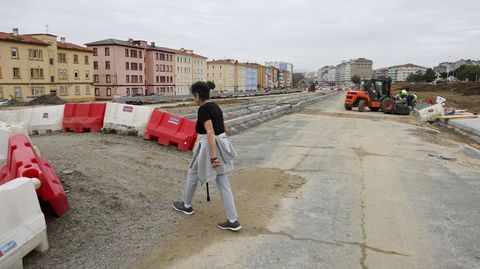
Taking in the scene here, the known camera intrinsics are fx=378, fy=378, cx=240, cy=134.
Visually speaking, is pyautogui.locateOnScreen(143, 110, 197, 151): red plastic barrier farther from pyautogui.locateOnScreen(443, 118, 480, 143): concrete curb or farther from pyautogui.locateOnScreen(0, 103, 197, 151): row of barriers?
pyautogui.locateOnScreen(443, 118, 480, 143): concrete curb

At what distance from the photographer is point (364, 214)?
575 cm

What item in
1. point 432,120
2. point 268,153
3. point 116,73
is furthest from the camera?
point 116,73

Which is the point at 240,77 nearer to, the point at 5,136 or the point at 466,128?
the point at 466,128

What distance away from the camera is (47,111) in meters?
11.7

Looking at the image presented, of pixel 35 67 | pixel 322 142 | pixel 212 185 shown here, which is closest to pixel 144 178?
pixel 212 185

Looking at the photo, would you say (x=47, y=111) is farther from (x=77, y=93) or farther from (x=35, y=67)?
(x=77, y=93)

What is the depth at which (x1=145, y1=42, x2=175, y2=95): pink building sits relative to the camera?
8562 centimetres

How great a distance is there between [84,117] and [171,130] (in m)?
3.26

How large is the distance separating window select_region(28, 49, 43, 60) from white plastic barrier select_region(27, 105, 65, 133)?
49.8 m

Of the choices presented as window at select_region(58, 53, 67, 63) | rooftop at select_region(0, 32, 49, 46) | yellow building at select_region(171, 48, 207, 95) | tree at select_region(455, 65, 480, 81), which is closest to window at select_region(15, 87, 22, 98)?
rooftop at select_region(0, 32, 49, 46)

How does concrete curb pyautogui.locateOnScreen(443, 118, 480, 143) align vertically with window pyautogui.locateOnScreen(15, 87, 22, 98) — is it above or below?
below

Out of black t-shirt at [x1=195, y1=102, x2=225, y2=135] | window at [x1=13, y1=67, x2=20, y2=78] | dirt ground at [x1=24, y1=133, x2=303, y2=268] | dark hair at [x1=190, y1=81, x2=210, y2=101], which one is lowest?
dirt ground at [x1=24, y1=133, x2=303, y2=268]

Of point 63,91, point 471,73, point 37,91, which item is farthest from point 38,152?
point 471,73

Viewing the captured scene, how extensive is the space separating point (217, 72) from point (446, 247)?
124m
